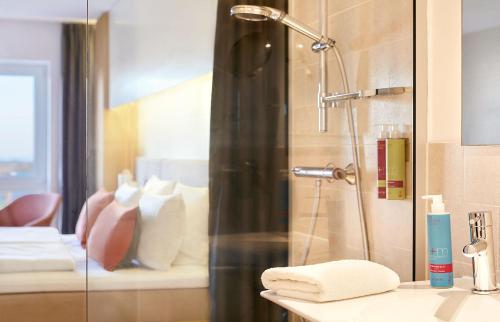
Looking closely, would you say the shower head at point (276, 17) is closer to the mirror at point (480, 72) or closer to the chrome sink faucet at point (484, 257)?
the mirror at point (480, 72)

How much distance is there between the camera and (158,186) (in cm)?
188

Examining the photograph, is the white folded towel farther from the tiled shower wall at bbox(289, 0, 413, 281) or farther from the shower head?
the shower head

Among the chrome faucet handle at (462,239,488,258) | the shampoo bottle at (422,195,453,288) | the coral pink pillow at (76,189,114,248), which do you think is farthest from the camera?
the coral pink pillow at (76,189,114,248)

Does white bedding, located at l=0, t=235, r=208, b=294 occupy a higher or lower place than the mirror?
lower

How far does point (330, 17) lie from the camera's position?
1918 millimetres

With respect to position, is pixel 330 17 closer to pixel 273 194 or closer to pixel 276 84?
pixel 276 84

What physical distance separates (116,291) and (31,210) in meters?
0.34

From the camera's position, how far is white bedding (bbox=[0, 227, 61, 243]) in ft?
5.91

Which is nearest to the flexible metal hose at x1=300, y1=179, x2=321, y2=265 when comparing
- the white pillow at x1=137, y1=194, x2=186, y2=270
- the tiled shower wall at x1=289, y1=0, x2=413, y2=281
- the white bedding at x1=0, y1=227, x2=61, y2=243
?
the tiled shower wall at x1=289, y1=0, x2=413, y2=281

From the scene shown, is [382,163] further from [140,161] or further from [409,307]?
[140,161]

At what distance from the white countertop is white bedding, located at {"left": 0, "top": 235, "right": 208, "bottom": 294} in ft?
1.35

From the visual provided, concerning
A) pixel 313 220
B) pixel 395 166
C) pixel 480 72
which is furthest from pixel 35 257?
pixel 480 72

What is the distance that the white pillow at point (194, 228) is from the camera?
190cm

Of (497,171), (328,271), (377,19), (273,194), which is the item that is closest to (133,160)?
(273,194)
